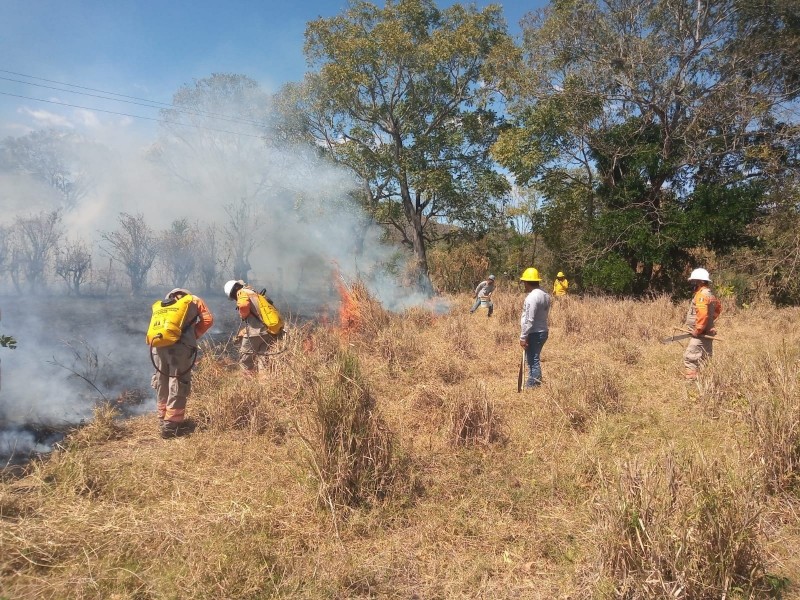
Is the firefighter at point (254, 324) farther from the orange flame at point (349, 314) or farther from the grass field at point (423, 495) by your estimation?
the orange flame at point (349, 314)

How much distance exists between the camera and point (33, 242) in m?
23.5

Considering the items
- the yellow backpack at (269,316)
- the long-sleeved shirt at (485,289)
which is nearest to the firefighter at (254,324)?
the yellow backpack at (269,316)

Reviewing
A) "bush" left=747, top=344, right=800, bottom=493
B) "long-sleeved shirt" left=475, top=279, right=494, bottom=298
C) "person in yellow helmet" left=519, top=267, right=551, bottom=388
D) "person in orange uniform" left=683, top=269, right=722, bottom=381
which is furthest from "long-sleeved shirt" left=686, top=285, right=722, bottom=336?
"long-sleeved shirt" left=475, top=279, right=494, bottom=298

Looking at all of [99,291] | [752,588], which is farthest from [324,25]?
[99,291]

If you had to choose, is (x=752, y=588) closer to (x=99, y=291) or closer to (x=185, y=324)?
(x=185, y=324)

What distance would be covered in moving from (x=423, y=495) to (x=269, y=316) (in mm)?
3498

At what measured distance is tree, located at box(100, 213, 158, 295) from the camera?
82.6 feet

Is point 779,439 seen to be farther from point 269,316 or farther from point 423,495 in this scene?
point 269,316

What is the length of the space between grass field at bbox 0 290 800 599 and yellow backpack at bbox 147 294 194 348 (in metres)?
0.79

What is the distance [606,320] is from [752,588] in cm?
767

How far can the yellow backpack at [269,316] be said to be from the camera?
6059 millimetres

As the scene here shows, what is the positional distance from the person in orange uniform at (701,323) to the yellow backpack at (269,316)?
16.6 ft

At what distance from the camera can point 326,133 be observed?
→ 17750mm

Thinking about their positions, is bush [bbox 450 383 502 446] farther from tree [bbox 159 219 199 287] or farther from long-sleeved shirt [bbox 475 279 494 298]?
tree [bbox 159 219 199 287]
